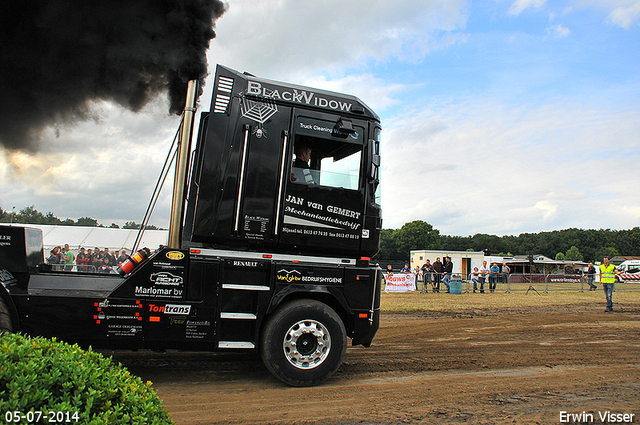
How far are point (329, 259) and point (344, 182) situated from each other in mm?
1045

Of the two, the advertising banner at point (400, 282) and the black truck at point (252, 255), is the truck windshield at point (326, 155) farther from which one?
the advertising banner at point (400, 282)

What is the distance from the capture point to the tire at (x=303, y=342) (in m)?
4.88

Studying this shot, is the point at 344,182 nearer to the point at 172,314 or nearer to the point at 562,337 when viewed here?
the point at 172,314

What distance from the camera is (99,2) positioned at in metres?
5.16

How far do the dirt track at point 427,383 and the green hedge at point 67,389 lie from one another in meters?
2.17

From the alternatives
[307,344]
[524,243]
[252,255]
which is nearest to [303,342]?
[307,344]

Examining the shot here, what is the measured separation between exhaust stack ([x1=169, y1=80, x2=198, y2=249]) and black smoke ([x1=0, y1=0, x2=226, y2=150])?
0.56 metres

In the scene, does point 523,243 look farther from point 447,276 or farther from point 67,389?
point 67,389

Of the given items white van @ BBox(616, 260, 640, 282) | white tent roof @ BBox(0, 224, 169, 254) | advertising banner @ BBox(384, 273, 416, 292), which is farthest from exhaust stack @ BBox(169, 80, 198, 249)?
white van @ BBox(616, 260, 640, 282)

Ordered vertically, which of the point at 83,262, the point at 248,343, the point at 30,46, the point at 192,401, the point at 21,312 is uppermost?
the point at 30,46

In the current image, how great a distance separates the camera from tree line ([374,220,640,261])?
105250 millimetres

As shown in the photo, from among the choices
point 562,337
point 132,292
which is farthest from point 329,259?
point 562,337
